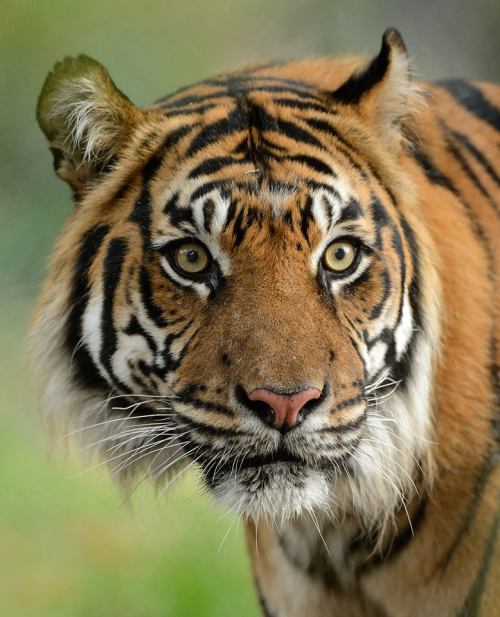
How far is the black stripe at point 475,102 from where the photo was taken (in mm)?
2436

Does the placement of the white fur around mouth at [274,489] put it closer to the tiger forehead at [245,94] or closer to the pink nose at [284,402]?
the pink nose at [284,402]

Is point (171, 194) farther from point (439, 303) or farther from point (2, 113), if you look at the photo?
point (2, 113)

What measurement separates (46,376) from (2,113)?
4.52 m

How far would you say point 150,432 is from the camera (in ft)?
6.91

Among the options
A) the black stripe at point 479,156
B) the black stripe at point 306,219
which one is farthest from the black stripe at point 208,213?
the black stripe at point 479,156

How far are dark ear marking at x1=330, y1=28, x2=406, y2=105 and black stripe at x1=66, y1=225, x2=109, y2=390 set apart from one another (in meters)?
0.56

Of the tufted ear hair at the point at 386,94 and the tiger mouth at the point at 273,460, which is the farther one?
the tufted ear hair at the point at 386,94

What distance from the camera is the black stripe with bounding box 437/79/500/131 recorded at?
2.44m

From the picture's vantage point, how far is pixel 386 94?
2139 mm

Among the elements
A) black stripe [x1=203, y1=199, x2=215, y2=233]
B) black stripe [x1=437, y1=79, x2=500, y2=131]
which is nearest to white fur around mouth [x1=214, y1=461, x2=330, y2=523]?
black stripe [x1=203, y1=199, x2=215, y2=233]

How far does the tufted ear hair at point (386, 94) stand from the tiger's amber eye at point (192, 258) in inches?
18.2

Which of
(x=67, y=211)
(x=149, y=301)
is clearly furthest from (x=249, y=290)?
(x=67, y=211)

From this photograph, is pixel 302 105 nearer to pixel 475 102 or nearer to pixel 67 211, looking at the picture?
pixel 475 102

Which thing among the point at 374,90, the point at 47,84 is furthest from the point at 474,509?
the point at 47,84
